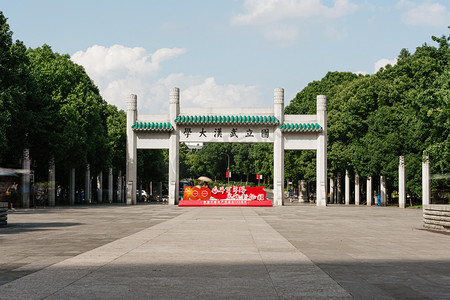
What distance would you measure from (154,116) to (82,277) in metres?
45.6

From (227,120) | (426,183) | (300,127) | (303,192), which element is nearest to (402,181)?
(426,183)

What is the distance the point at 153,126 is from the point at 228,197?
9.96 m

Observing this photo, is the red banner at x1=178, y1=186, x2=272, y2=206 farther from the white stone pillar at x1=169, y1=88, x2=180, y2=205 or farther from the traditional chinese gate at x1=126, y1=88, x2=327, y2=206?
the traditional chinese gate at x1=126, y1=88, x2=327, y2=206

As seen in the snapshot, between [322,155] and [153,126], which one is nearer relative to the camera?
[322,155]

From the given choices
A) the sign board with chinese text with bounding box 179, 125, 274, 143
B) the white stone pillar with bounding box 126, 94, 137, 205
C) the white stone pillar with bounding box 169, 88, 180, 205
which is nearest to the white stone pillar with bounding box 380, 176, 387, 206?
the sign board with chinese text with bounding box 179, 125, 274, 143

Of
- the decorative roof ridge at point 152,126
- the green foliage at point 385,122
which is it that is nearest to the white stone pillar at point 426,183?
the green foliage at point 385,122

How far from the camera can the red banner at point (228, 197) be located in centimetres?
5238

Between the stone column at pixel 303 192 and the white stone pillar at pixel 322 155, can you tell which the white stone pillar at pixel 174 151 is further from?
the stone column at pixel 303 192

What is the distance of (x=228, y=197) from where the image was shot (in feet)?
172

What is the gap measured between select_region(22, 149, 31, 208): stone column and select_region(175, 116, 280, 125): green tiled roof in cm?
1428

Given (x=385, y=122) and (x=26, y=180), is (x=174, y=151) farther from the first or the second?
(x=385, y=122)

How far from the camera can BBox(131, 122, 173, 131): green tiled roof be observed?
5294cm

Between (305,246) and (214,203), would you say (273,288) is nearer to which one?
(305,246)

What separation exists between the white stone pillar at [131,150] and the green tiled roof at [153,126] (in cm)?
72
